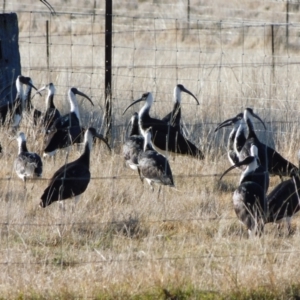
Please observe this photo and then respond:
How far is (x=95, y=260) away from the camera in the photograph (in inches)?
→ 278

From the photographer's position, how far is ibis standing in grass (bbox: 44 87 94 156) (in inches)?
422

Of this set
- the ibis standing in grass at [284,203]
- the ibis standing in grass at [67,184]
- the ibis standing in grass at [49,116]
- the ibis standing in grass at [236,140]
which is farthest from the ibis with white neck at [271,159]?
the ibis standing in grass at [49,116]

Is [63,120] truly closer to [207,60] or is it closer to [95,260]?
[95,260]

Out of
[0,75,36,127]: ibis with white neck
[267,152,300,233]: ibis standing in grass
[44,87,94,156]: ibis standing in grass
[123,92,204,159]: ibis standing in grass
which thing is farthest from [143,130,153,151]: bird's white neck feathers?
[267,152,300,233]: ibis standing in grass

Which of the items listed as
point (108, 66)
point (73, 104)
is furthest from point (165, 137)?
point (73, 104)

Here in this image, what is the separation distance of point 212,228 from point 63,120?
4094 mm

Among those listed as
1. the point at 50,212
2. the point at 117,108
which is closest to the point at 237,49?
the point at 117,108

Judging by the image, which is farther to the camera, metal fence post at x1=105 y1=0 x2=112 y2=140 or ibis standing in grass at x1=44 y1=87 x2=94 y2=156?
metal fence post at x1=105 y1=0 x2=112 y2=140

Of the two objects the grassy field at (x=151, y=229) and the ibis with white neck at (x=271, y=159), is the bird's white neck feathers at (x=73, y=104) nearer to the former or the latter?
the grassy field at (x=151, y=229)

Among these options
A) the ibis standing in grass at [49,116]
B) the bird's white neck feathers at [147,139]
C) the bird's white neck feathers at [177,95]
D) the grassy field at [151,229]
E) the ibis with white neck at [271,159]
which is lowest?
the grassy field at [151,229]

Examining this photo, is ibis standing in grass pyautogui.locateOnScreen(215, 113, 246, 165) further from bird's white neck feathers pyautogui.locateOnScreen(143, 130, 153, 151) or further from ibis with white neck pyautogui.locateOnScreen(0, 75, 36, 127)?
ibis with white neck pyautogui.locateOnScreen(0, 75, 36, 127)

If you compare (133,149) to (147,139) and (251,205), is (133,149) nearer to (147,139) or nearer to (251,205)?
(147,139)

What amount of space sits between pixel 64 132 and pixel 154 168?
187cm

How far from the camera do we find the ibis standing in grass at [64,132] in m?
10.7
